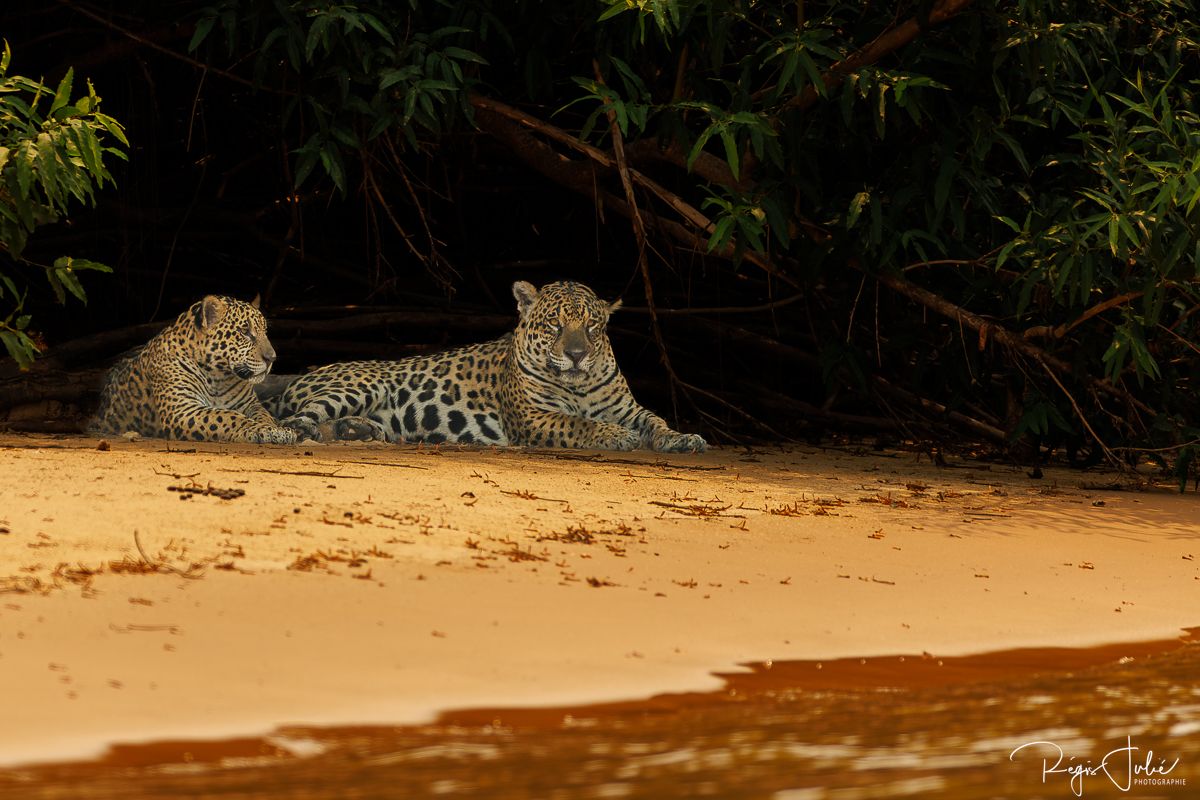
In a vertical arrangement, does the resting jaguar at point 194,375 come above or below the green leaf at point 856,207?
below

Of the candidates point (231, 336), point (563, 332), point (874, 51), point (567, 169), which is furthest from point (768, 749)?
point (567, 169)

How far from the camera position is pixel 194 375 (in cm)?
974

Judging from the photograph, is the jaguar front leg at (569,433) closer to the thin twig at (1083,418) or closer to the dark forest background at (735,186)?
the dark forest background at (735,186)

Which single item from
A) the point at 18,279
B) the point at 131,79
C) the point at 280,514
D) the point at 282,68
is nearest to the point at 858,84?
Answer: the point at 282,68

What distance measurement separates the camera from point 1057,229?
8.51 metres

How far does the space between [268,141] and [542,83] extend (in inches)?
133

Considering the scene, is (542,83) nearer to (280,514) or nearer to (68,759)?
(280,514)

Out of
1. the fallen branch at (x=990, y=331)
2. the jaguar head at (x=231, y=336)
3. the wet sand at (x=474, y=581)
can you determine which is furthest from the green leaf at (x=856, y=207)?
the jaguar head at (x=231, y=336)

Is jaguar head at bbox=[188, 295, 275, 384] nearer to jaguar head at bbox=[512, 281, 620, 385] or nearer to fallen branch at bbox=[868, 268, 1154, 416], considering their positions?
jaguar head at bbox=[512, 281, 620, 385]

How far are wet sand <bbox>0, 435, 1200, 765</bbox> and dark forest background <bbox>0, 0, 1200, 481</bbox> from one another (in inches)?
56.9

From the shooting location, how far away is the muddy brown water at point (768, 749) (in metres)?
3.39

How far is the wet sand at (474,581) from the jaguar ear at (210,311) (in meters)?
1.51

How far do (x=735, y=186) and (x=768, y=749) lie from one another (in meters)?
6.29

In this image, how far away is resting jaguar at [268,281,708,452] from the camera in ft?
34.1
